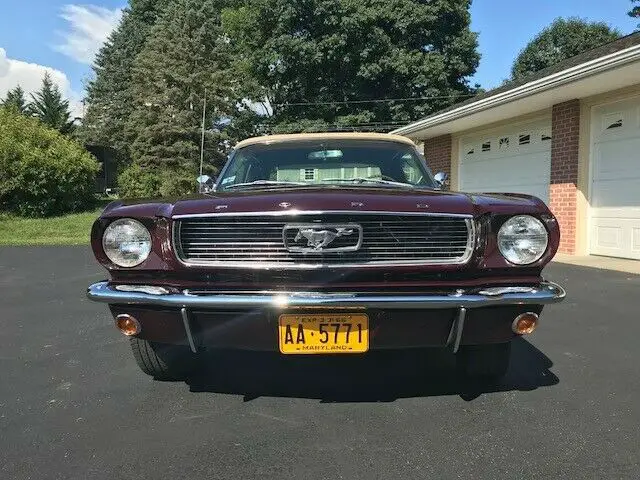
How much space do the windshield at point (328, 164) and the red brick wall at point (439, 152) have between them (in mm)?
10218

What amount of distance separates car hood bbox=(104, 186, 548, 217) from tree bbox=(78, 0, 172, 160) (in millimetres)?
41707

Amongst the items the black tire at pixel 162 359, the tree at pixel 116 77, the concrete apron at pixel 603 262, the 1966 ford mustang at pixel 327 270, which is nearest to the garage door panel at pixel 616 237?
the concrete apron at pixel 603 262

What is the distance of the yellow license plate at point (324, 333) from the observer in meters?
2.62

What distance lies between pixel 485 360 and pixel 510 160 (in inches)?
368

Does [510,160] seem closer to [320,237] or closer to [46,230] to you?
[320,237]

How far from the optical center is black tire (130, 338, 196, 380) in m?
3.27

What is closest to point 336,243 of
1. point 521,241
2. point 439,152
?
point 521,241

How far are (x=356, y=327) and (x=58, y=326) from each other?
3424mm

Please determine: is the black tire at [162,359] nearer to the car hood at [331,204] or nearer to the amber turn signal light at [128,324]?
the amber turn signal light at [128,324]

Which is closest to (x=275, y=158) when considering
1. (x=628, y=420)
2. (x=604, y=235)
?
(x=628, y=420)

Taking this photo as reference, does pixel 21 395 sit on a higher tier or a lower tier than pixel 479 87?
lower

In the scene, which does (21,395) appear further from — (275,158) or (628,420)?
(628,420)

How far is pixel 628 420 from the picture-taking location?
2822 millimetres

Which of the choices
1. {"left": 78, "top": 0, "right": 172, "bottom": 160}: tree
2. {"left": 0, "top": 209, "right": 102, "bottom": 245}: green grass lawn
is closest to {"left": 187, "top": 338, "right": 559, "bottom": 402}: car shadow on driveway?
{"left": 0, "top": 209, "right": 102, "bottom": 245}: green grass lawn
